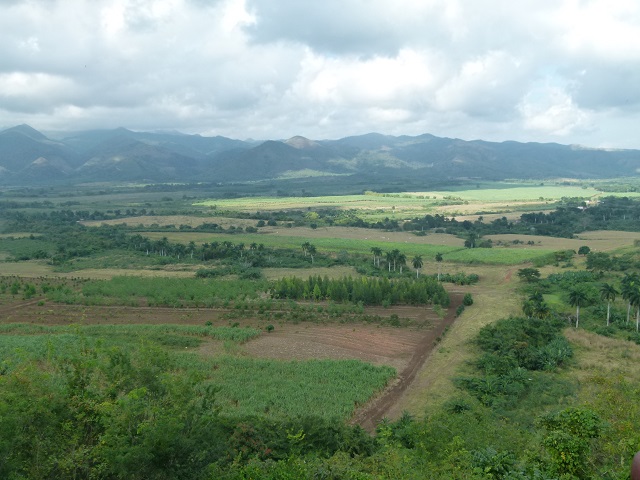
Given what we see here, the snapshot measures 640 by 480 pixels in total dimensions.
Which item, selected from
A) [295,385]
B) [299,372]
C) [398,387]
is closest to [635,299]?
[398,387]

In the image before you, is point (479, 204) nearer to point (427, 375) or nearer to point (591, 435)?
point (427, 375)

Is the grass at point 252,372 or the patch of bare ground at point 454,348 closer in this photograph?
the grass at point 252,372

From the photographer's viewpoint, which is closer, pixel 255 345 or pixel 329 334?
pixel 255 345

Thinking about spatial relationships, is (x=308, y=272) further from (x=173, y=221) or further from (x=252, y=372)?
(x=173, y=221)

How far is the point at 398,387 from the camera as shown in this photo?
32.0 meters

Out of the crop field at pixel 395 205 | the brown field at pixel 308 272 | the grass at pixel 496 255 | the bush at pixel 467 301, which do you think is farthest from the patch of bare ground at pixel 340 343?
the crop field at pixel 395 205

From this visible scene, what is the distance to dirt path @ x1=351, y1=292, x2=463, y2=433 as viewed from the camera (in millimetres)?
27578

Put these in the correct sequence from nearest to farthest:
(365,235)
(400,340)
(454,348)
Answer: (454,348)
(400,340)
(365,235)

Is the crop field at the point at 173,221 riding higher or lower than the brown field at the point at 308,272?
higher

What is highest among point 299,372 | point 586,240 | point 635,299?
point 635,299

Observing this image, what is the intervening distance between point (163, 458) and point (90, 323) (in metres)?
35.4

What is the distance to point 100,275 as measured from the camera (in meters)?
66.6

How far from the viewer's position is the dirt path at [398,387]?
90.5 ft

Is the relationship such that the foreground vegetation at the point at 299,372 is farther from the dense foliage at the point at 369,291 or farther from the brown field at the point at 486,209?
the brown field at the point at 486,209
